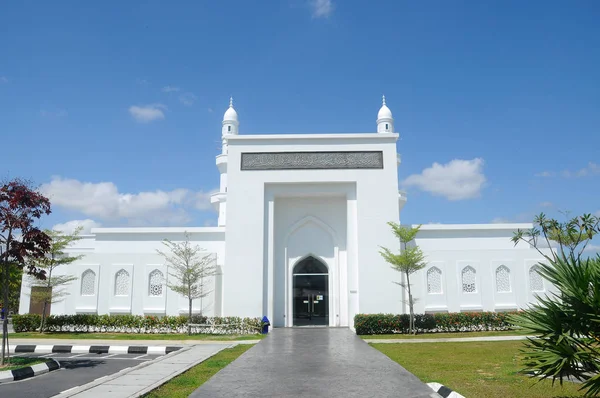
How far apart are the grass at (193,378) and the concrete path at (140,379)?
0.44 feet

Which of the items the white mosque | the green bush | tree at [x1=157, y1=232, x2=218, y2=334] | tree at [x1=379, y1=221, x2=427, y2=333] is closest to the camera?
tree at [x1=379, y1=221, x2=427, y2=333]

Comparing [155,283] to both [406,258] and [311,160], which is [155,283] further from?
[406,258]

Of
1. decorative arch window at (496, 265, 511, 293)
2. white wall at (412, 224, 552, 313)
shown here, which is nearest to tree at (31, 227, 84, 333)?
white wall at (412, 224, 552, 313)

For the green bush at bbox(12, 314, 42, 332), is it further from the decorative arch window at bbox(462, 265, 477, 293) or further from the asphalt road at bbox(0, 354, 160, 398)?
the decorative arch window at bbox(462, 265, 477, 293)

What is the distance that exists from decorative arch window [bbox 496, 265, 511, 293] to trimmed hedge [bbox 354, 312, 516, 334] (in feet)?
5.00

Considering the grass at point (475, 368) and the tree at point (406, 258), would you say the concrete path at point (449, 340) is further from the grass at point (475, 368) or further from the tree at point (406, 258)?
the tree at point (406, 258)

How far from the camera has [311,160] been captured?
19375mm

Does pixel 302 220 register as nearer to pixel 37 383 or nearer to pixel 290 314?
pixel 290 314

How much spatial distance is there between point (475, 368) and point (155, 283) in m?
13.7

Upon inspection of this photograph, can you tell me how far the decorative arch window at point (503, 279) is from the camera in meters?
19.4

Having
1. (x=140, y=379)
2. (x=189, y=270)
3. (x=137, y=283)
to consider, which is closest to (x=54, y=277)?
(x=137, y=283)

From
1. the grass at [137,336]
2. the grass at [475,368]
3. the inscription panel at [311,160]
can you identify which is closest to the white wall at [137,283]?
the grass at [137,336]

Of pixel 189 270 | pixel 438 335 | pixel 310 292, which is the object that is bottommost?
pixel 438 335

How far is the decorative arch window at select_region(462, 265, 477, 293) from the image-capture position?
19.3 meters
